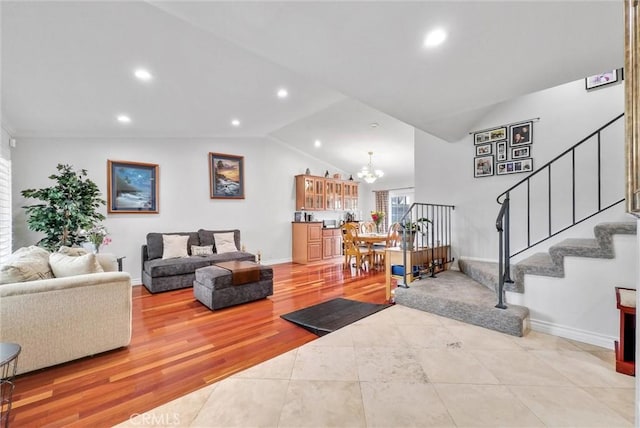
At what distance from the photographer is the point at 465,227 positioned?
408 cm

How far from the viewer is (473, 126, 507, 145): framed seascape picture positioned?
369cm

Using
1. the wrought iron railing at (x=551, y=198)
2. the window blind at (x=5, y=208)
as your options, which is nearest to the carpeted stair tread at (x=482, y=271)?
the wrought iron railing at (x=551, y=198)

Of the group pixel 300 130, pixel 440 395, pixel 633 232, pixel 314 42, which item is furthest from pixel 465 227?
pixel 300 130

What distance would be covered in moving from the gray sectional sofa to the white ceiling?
2175 millimetres

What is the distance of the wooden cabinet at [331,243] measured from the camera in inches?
281

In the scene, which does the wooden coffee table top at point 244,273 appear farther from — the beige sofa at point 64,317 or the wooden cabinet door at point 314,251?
the wooden cabinet door at point 314,251

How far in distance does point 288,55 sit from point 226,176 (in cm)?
438

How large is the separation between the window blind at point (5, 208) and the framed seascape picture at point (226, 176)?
2870mm

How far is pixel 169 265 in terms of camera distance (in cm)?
432

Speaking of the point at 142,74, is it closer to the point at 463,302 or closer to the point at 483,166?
the point at 463,302

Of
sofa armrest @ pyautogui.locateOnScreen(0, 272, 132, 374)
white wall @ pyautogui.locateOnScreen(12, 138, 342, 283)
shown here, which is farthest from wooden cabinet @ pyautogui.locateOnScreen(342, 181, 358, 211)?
sofa armrest @ pyautogui.locateOnScreen(0, 272, 132, 374)

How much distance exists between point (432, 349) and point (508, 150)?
293cm

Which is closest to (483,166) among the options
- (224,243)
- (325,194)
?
(325,194)

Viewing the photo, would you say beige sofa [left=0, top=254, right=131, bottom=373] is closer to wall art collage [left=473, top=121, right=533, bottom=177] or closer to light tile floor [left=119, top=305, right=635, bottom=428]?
light tile floor [left=119, top=305, right=635, bottom=428]
